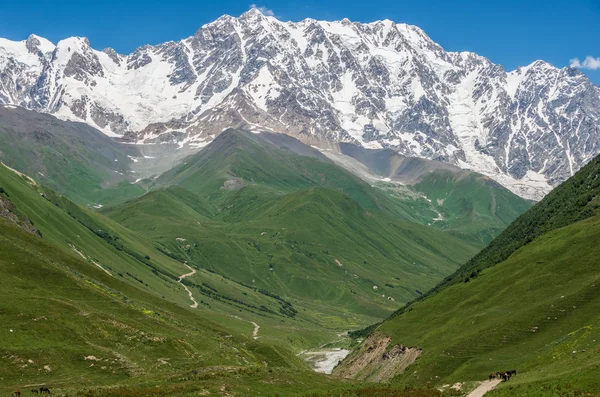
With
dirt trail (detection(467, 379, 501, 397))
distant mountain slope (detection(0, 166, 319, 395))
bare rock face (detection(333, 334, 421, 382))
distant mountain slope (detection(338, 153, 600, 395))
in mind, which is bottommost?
distant mountain slope (detection(0, 166, 319, 395))

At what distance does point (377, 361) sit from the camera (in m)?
169

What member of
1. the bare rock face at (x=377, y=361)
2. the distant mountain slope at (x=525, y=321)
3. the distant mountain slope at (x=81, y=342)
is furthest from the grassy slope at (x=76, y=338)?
the distant mountain slope at (x=525, y=321)

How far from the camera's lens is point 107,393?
8669cm

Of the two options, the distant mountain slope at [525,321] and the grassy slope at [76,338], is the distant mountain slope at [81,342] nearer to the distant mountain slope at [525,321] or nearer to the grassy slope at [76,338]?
the grassy slope at [76,338]

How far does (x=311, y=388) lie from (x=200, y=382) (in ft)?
A: 55.7

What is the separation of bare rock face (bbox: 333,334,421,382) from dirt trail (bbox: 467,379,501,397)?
4476 cm

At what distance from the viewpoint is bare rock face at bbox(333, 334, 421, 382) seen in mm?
150750

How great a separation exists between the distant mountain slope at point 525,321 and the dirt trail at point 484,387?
134 inches

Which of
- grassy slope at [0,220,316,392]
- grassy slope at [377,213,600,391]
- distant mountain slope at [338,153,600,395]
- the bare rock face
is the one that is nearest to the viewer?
distant mountain slope at [338,153,600,395]

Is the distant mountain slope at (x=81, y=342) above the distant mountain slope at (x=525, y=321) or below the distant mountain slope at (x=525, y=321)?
below

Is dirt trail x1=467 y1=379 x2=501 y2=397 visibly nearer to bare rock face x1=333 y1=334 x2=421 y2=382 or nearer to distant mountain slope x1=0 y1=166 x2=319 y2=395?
distant mountain slope x1=0 y1=166 x2=319 y2=395

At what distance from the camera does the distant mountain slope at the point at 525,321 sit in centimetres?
9894

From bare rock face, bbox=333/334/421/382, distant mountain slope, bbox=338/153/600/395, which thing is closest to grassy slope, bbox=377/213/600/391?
distant mountain slope, bbox=338/153/600/395

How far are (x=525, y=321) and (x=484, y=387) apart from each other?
1458 inches
